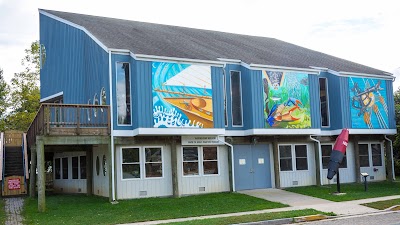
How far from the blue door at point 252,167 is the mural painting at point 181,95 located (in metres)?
2.95

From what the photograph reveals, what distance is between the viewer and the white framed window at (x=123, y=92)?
20.4m

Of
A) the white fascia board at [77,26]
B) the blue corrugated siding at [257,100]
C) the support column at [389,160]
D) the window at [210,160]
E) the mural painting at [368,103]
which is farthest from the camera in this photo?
the support column at [389,160]

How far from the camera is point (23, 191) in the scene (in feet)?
82.8

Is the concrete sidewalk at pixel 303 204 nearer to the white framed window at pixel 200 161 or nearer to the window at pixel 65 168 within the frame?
the white framed window at pixel 200 161

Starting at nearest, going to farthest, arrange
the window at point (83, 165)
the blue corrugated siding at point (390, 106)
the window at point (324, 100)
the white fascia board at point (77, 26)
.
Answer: the white fascia board at point (77, 26), the window at point (83, 165), the window at point (324, 100), the blue corrugated siding at point (390, 106)

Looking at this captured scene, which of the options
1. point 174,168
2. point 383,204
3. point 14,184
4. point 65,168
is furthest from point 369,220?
point 65,168

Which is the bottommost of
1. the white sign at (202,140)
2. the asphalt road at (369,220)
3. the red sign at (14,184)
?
the asphalt road at (369,220)

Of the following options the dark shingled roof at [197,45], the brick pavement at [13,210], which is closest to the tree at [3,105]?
the dark shingled roof at [197,45]

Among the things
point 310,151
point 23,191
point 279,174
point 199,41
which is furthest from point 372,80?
point 23,191

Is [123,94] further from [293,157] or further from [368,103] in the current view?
[368,103]

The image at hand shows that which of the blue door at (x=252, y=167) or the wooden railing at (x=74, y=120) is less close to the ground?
the wooden railing at (x=74, y=120)

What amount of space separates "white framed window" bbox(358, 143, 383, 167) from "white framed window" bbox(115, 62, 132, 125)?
13.3m

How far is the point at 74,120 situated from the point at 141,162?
3.22m

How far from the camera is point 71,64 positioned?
2514cm
